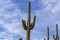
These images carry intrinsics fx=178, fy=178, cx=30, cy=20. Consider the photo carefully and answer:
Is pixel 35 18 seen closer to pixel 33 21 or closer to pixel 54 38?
pixel 33 21

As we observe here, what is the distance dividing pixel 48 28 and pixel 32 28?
18.2 feet

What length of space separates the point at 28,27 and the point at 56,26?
483 centimetres

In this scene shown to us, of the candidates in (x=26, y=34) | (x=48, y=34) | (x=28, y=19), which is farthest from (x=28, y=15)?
(x=48, y=34)

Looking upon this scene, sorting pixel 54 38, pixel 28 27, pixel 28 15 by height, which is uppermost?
pixel 28 15

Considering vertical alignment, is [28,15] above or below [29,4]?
below

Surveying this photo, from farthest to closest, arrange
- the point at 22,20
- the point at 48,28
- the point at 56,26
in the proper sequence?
1. the point at 48,28
2. the point at 56,26
3. the point at 22,20

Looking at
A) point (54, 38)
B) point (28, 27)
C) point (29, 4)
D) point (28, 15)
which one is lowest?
point (54, 38)

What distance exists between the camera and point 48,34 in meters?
20.0

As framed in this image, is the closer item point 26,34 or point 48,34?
point 26,34

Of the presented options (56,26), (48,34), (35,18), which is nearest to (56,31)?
(56,26)

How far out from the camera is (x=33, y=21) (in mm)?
13992

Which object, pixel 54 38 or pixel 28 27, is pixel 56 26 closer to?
pixel 54 38

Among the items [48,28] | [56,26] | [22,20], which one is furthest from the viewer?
[48,28]

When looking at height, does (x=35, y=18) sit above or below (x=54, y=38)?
above
